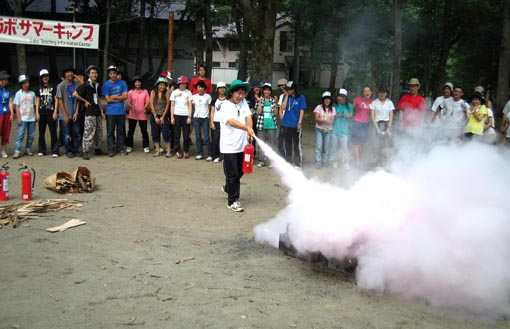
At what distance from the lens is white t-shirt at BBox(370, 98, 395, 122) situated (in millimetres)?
11398

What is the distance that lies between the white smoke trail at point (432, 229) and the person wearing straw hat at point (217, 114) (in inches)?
235

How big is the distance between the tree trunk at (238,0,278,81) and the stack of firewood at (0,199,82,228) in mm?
7961

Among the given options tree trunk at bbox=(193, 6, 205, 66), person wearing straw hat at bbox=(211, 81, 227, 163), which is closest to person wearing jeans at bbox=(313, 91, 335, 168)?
person wearing straw hat at bbox=(211, 81, 227, 163)

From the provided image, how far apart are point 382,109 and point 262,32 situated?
476cm

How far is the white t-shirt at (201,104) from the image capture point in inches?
476

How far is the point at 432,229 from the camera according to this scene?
4.88 metres

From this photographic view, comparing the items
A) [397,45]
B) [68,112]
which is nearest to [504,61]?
[397,45]

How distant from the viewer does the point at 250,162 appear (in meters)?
7.27

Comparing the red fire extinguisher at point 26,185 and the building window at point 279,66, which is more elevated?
the building window at point 279,66

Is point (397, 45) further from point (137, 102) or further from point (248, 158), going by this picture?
point (248, 158)

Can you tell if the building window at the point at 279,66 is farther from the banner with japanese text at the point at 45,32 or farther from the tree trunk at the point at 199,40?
the banner with japanese text at the point at 45,32

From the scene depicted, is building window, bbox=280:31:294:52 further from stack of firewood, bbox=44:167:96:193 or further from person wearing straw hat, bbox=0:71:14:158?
stack of firewood, bbox=44:167:96:193

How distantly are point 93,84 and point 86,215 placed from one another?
213 inches

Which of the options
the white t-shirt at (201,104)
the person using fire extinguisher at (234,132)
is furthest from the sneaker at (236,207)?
the white t-shirt at (201,104)
